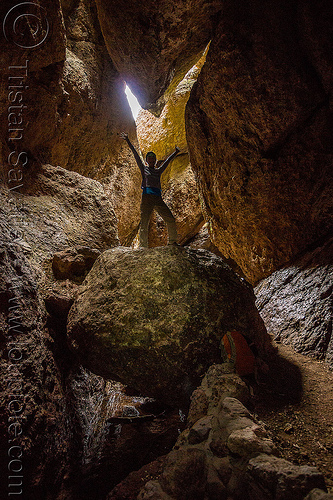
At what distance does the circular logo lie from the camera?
3566 millimetres

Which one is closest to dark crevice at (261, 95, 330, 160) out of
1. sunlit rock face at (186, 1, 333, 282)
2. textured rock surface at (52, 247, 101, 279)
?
sunlit rock face at (186, 1, 333, 282)

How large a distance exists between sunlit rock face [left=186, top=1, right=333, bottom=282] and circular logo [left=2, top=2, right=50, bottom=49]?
10.8 feet

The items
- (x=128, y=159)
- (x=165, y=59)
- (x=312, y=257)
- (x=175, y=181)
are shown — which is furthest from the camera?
(x=175, y=181)

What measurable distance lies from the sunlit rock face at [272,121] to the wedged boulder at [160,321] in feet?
7.79

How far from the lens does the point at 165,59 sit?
5.83 metres

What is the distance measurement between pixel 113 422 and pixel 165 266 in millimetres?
2390

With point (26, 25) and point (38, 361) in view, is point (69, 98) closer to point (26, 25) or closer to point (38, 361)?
point (26, 25)

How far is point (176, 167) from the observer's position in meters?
13.1

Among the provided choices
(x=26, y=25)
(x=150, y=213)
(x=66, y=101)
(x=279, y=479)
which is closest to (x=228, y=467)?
(x=279, y=479)

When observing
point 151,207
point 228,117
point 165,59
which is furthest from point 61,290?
point 165,59

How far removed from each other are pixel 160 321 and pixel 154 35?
6.05 m

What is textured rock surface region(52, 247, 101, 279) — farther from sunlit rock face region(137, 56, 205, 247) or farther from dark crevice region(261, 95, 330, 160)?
sunlit rock face region(137, 56, 205, 247)

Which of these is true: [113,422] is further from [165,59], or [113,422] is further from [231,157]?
[165,59]

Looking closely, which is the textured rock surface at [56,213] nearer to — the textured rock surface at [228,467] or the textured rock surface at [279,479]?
the textured rock surface at [228,467]
